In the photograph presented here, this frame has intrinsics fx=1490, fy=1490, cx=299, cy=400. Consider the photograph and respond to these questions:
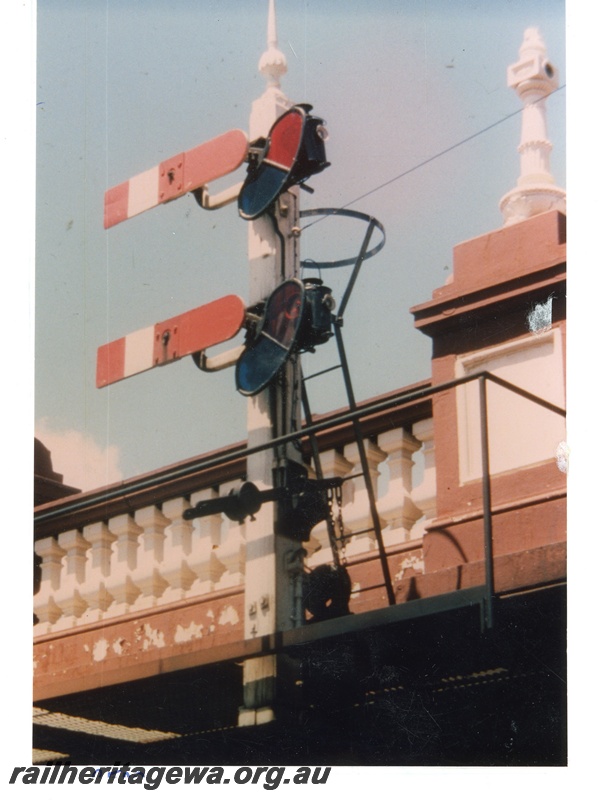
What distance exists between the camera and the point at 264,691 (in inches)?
247

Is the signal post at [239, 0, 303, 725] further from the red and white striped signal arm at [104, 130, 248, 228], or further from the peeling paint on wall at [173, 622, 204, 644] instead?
the peeling paint on wall at [173, 622, 204, 644]

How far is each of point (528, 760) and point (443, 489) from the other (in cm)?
132

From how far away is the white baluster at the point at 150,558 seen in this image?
7324mm

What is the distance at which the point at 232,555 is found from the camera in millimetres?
7059

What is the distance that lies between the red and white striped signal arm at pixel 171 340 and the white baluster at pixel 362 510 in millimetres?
830

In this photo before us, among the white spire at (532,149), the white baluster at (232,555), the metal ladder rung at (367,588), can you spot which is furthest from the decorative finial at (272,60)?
the metal ladder rung at (367,588)

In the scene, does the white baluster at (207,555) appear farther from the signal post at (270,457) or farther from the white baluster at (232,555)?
the signal post at (270,457)

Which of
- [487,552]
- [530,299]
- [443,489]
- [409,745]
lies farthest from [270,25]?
[409,745]

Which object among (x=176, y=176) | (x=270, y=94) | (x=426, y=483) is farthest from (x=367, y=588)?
(x=270, y=94)

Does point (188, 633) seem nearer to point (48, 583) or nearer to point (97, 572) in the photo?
point (97, 572)

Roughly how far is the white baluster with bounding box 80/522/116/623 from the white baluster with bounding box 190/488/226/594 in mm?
556

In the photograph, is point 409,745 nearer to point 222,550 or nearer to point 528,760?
point 528,760

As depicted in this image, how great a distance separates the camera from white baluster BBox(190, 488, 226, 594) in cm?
712

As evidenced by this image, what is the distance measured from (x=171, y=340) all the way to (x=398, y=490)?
126cm
